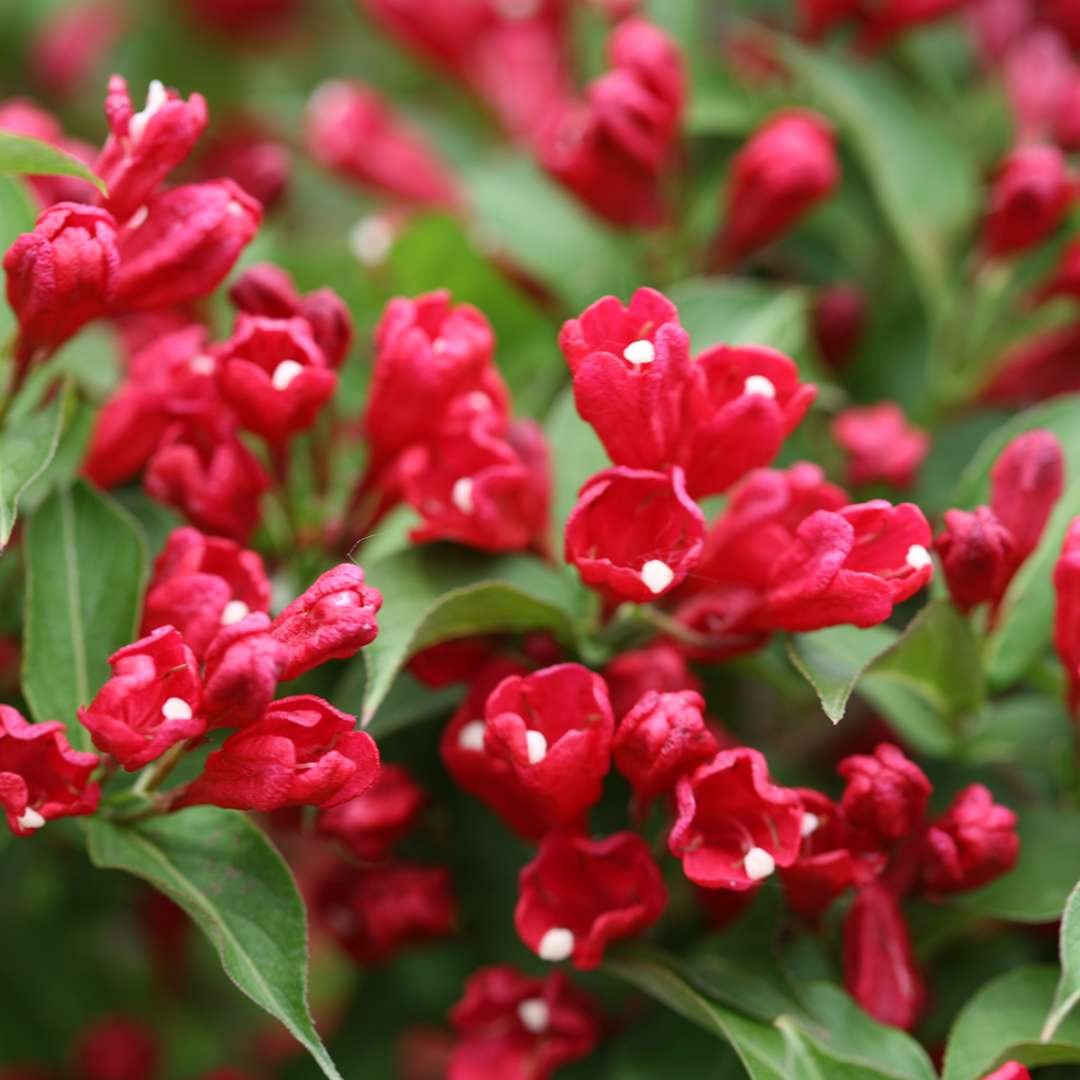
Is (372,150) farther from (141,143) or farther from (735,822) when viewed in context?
(735,822)

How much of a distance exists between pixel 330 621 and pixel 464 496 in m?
0.16

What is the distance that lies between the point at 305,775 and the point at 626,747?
0.16m

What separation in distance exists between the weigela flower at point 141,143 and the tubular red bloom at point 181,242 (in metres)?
0.01

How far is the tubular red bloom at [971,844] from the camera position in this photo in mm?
836

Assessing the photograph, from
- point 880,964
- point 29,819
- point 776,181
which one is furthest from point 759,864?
point 776,181

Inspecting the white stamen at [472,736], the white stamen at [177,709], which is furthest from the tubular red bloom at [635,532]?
the white stamen at [177,709]

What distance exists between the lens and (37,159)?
0.79 meters

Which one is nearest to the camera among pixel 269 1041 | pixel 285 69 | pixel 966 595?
pixel 966 595

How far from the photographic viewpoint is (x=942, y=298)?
119 centimetres

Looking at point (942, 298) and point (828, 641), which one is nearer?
point (828, 641)

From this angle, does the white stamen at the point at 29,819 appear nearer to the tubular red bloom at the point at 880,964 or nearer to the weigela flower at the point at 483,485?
the weigela flower at the point at 483,485

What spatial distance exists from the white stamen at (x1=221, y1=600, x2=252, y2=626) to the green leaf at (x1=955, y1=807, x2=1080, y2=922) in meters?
0.43

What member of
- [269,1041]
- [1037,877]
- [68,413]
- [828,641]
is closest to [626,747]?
[828,641]

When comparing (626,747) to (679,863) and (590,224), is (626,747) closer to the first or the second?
(679,863)
